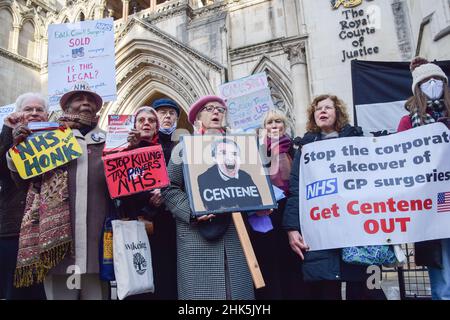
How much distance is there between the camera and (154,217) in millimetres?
3139

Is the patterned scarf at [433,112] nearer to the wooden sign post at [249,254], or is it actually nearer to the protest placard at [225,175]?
the protest placard at [225,175]

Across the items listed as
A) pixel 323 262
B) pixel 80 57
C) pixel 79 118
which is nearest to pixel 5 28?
pixel 80 57

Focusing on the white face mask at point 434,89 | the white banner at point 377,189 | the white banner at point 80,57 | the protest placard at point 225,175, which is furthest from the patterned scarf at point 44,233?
the white face mask at point 434,89

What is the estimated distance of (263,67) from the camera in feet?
39.5

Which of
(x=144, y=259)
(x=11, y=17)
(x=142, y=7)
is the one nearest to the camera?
(x=144, y=259)

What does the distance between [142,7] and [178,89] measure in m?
9.02

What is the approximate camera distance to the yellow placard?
2635 millimetres

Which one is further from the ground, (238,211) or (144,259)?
(238,211)

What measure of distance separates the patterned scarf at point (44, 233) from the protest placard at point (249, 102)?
4.92 meters

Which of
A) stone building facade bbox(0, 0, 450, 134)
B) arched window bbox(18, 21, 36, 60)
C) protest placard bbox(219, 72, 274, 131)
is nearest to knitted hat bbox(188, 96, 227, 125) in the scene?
protest placard bbox(219, 72, 274, 131)
